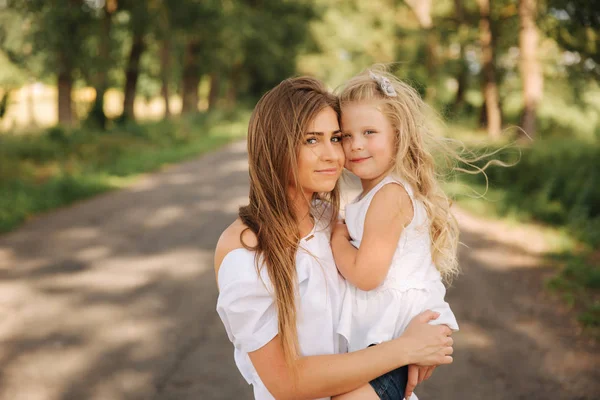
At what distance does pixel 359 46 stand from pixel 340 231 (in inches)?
1308

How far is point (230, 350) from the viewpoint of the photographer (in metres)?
4.49

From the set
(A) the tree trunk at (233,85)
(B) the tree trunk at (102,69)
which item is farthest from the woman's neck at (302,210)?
(A) the tree trunk at (233,85)

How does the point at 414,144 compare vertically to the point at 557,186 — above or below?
above

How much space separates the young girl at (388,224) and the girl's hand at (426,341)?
54mm

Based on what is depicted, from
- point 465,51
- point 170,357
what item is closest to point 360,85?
point 170,357

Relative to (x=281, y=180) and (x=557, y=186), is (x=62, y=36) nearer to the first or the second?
(x=557, y=186)

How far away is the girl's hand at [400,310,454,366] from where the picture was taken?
182 centimetres

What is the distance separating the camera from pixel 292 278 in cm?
180

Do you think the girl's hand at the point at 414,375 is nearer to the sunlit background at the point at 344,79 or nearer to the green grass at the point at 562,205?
the sunlit background at the point at 344,79

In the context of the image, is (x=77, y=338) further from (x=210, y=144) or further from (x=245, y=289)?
(x=210, y=144)

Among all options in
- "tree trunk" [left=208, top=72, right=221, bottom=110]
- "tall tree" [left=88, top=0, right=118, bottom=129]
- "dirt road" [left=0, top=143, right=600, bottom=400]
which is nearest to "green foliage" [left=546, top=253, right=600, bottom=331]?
"dirt road" [left=0, top=143, right=600, bottom=400]

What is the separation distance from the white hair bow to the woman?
210 mm

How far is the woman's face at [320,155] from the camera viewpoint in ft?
6.03

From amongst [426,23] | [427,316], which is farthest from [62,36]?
[427,316]
